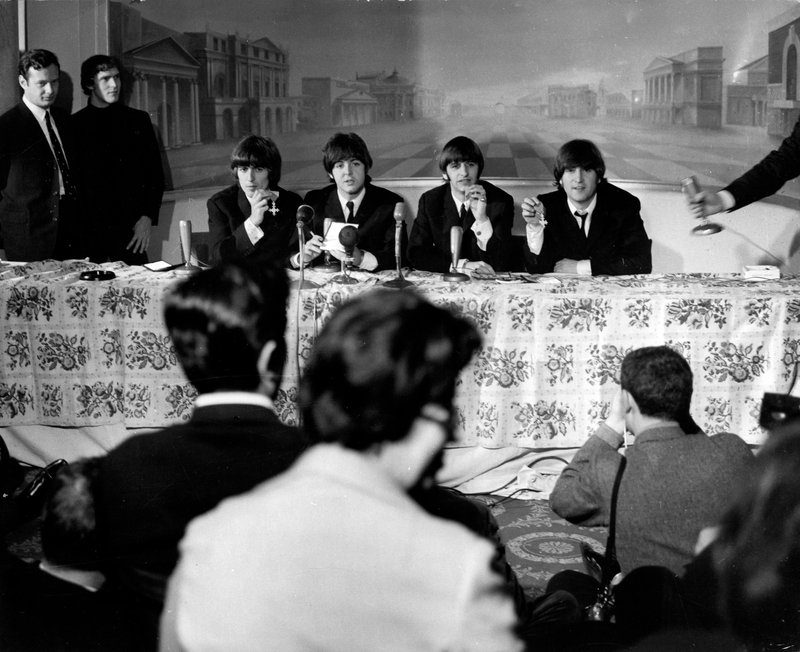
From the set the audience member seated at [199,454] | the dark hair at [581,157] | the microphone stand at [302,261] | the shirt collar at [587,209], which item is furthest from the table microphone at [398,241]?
the dark hair at [581,157]

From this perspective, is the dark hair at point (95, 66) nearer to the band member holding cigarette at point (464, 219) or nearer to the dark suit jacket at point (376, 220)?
the dark suit jacket at point (376, 220)

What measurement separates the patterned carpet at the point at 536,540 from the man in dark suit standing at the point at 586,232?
2.41ft

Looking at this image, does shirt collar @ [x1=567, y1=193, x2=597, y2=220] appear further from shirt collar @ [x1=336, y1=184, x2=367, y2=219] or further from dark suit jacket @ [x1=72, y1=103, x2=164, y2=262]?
dark suit jacket @ [x1=72, y1=103, x2=164, y2=262]

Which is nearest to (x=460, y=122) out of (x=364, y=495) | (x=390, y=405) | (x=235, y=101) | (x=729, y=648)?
(x=235, y=101)

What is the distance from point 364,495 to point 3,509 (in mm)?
986

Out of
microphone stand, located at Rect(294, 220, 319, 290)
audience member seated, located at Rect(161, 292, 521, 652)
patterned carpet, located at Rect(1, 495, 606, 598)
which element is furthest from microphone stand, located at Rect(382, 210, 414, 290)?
patterned carpet, located at Rect(1, 495, 606, 598)

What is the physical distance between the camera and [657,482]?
1.58 meters

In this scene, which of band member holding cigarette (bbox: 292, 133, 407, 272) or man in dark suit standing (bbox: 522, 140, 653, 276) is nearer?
band member holding cigarette (bbox: 292, 133, 407, 272)

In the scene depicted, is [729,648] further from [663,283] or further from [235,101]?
[235,101]

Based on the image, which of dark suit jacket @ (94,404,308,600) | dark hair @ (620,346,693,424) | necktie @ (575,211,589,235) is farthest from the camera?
necktie @ (575,211,589,235)

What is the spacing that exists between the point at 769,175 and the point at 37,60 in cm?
185

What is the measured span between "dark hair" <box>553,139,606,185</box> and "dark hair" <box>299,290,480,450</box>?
120cm

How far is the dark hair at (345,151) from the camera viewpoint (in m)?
2.19

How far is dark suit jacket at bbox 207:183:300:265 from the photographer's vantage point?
5.70 ft
